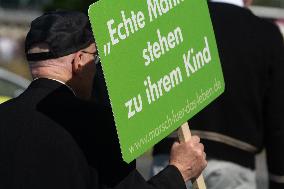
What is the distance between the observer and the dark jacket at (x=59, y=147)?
10.9 ft

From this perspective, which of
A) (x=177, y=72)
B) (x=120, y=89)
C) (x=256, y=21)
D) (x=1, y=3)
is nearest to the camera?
(x=120, y=89)

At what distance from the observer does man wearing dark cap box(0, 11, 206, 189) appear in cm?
333

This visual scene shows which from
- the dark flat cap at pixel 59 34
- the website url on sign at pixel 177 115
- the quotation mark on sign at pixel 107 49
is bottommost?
the website url on sign at pixel 177 115

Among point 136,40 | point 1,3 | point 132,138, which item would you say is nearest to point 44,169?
point 132,138

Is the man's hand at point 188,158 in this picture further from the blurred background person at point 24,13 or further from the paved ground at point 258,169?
the blurred background person at point 24,13

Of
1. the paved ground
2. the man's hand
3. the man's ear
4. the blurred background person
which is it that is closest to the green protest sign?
the man's hand

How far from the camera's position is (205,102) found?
3.75 meters

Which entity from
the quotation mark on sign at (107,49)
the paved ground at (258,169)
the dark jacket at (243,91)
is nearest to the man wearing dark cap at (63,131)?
the quotation mark on sign at (107,49)

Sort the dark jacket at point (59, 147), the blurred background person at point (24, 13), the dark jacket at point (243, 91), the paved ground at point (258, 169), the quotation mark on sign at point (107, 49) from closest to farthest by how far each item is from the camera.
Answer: the quotation mark on sign at point (107, 49)
the dark jacket at point (59, 147)
the dark jacket at point (243, 91)
the paved ground at point (258, 169)
the blurred background person at point (24, 13)

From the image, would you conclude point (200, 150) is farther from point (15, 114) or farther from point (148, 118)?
point (15, 114)

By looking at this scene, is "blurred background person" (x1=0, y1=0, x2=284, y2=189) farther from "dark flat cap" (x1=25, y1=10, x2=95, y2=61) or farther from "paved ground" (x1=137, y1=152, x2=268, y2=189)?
"dark flat cap" (x1=25, y1=10, x2=95, y2=61)

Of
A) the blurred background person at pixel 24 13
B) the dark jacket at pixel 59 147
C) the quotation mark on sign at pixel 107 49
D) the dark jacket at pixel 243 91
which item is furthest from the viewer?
the blurred background person at pixel 24 13

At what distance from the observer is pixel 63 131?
335 cm

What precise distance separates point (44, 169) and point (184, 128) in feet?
1.90
